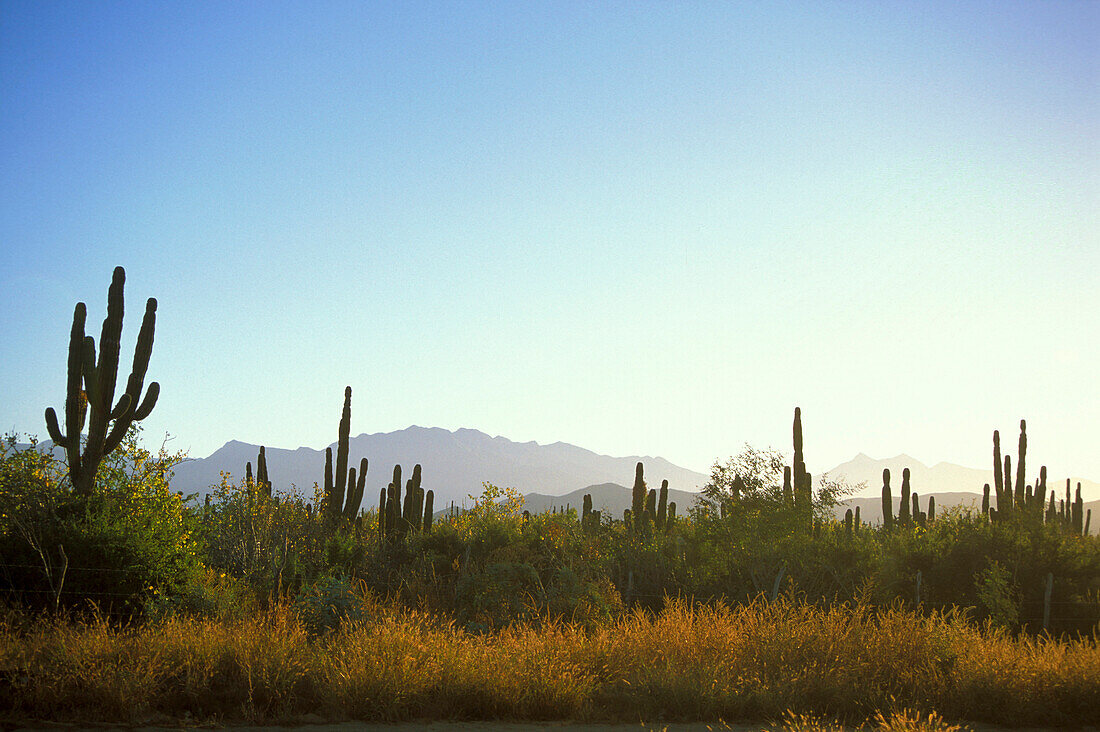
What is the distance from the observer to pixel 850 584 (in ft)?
71.3

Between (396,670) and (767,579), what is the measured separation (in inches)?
544

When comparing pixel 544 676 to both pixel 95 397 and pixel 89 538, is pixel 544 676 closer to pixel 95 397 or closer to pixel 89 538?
pixel 89 538

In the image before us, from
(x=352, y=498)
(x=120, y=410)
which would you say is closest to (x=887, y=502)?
(x=352, y=498)

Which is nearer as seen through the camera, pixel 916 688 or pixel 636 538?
pixel 916 688

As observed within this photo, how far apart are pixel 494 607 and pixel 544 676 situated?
10.3 meters

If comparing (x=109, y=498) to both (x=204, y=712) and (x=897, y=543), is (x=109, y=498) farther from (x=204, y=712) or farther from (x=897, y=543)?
(x=897, y=543)

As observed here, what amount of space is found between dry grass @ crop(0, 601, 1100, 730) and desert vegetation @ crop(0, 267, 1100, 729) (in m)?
0.03

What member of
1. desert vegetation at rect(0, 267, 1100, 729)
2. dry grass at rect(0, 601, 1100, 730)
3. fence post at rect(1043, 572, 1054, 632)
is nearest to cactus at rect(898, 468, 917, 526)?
desert vegetation at rect(0, 267, 1100, 729)

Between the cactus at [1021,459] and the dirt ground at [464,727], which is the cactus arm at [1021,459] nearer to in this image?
the cactus at [1021,459]

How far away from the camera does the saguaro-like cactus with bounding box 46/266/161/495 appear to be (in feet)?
51.6

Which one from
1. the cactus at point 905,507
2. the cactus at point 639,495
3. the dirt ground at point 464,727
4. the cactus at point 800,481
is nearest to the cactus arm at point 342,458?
the cactus at point 639,495

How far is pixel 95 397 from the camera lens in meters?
16.1

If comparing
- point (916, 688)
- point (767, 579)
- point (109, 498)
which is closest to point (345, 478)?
point (109, 498)

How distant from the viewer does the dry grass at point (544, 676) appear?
33.1 ft
